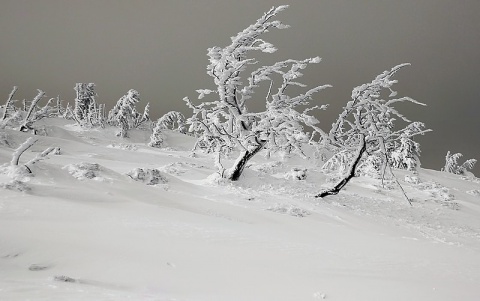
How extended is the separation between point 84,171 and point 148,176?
3265 mm

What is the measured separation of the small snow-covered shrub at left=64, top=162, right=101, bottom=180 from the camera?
7891 mm

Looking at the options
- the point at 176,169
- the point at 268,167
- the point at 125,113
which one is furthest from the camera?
the point at 125,113

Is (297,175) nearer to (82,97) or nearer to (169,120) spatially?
(169,120)

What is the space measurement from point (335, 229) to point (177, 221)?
4.07 meters

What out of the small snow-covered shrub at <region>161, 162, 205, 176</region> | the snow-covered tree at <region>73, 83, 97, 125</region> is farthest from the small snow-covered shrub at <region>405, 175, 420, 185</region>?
the snow-covered tree at <region>73, 83, 97, 125</region>

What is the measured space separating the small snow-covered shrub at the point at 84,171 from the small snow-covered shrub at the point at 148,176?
108 inches

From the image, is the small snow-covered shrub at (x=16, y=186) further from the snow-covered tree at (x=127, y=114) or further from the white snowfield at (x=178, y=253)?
the snow-covered tree at (x=127, y=114)

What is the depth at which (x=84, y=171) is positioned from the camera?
26.4 ft

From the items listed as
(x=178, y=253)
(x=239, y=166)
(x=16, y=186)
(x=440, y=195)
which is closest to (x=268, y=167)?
(x=239, y=166)

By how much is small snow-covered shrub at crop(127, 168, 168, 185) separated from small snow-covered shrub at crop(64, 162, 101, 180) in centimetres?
274

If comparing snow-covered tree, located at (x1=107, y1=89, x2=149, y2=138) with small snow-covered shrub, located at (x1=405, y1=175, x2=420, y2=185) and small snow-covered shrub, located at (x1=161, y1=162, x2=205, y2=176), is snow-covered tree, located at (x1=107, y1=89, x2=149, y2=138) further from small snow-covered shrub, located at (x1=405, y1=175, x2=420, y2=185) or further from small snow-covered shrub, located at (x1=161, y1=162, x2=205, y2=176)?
small snow-covered shrub, located at (x1=405, y1=175, x2=420, y2=185)

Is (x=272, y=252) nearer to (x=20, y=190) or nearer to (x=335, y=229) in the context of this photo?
(x=335, y=229)

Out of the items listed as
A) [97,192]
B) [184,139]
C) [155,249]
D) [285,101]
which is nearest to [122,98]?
[184,139]

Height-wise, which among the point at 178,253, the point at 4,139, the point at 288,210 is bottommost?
the point at 4,139
